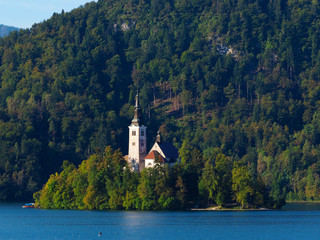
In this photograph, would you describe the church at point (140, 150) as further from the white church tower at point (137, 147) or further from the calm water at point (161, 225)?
the calm water at point (161, 225)

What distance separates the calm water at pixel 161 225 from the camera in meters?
120

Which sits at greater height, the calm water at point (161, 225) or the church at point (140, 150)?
the church at point (140, 150)

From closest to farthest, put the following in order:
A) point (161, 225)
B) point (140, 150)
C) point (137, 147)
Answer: point (161, 225)
point (140, 150)
point (137, 147)

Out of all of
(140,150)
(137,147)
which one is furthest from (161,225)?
(137,147)

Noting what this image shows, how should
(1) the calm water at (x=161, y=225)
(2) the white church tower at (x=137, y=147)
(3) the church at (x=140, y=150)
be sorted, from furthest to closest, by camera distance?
(2) the white church tower at (x=137, y=147), (3) the church at (x=140, y=150), (1) the calm water at (x=161, y=225)

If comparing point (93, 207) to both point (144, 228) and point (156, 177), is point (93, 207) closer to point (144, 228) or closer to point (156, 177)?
point (156, 177)

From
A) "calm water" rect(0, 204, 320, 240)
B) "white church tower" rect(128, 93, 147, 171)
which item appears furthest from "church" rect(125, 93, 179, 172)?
"calm water" rect(0, 204, 320, 240)

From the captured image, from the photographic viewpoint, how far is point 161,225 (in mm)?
134250

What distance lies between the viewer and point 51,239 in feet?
379

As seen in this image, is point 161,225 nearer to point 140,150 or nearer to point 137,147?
point 140,150

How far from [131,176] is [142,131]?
23.7m

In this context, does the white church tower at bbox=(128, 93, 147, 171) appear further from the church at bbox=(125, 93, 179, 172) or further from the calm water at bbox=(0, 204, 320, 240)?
the calm water at bbox=(0, 204, 320, 240)

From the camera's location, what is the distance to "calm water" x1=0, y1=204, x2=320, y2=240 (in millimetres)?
120231

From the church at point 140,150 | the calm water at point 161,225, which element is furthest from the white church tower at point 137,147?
the calm water at point 161,225
